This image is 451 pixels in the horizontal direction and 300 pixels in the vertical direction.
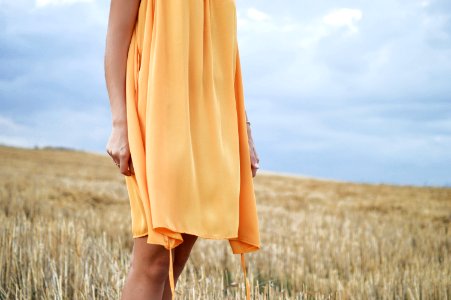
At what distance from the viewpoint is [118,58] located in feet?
5.01

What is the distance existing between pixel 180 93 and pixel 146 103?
12 cm

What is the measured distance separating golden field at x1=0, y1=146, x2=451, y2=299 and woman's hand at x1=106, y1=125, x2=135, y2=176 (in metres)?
1.12

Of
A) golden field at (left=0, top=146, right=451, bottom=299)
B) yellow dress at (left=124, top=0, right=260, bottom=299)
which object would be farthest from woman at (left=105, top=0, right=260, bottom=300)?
golden field at (left=0, top=146, right=451, bottom=299)

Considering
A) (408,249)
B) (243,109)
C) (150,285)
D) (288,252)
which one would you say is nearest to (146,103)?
(243,109)

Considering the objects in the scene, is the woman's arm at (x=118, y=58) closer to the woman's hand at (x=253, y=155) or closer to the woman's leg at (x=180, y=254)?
the woman's leg at (x=180, y=254)

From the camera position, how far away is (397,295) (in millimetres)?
3361

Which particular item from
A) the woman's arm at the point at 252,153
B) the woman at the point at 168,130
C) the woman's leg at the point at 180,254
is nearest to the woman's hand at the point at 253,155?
the woman's arm at the point at 252,153

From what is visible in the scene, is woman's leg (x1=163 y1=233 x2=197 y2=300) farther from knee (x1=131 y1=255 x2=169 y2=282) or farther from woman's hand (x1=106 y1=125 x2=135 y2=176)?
woman's hand (x1=106 y1=125 x2=135 y2=176)

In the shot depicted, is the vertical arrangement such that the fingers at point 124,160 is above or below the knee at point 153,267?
above

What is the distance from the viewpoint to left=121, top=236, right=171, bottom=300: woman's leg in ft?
4.83

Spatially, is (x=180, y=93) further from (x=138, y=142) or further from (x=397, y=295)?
(x=397, y=295)

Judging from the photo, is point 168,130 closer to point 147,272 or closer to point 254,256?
point 147,272

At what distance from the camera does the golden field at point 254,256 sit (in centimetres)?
299

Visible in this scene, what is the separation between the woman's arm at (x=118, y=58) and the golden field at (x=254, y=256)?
1.17 metres
